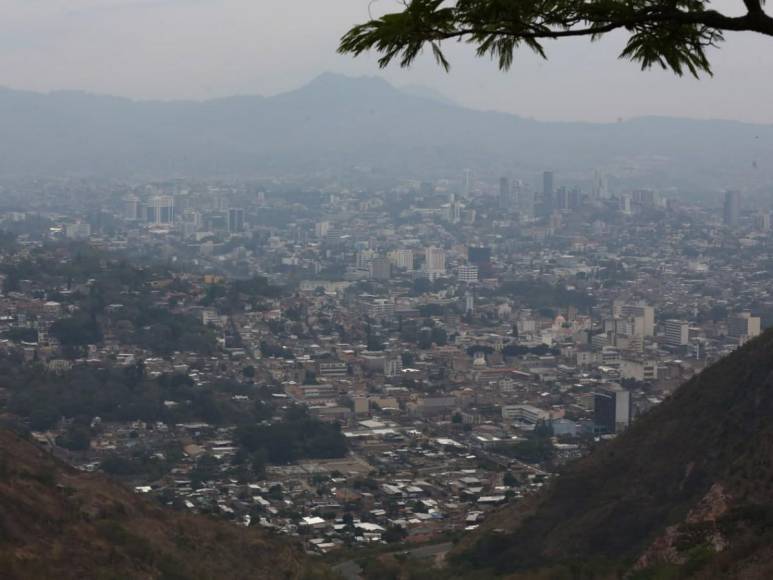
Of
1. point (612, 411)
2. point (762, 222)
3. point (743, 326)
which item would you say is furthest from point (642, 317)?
point (762, 222)

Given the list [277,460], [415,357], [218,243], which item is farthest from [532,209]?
[277,460]

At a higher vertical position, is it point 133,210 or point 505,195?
point 505,195

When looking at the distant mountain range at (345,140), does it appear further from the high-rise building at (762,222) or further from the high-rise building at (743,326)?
the high-rise building at (743,326)

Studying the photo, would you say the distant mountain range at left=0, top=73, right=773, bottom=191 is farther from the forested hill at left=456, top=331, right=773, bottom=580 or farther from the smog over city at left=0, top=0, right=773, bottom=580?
the forested hill at left=456, top=331, right=773, bottom=580

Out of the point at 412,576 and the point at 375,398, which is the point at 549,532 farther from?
the point at 375,398

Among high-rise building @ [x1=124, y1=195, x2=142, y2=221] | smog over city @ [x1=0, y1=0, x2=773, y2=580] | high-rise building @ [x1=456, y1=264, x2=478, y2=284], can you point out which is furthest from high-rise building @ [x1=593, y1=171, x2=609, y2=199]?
high-rise building @ [x1=456, y1=264, x2=478, y2=284]

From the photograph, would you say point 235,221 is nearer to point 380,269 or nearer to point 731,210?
point 380,269

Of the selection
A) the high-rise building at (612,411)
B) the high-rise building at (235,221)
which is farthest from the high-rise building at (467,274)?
the high-rise building at (612,411)
